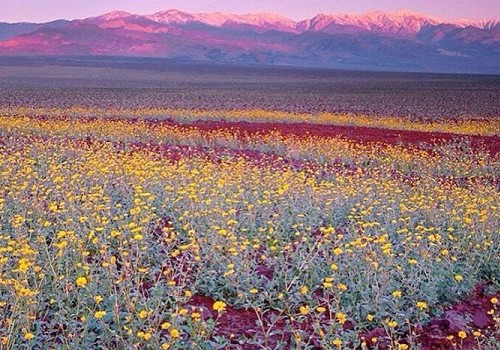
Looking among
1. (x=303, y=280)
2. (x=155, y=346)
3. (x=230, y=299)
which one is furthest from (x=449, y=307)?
(x=155, y=346)

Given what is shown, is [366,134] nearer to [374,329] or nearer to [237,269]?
[237,269]

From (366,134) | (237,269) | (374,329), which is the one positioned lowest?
(366,134)

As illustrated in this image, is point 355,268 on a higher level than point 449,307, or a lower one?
higher

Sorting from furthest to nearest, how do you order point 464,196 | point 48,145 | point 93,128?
1. point 93,128
2. point 48,145
3. point 464,196

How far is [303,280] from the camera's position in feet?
18.5

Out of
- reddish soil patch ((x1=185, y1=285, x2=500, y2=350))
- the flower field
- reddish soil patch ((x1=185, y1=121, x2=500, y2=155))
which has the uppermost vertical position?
the flower field

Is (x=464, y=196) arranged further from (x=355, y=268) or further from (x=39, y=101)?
(x=39, y=101)

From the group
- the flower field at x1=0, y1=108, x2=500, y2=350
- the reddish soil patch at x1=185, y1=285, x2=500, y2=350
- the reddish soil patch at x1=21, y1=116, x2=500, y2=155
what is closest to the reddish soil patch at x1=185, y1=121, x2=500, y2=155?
the reddish soil patch at x1=21, y1=116, x2=500, y2=155

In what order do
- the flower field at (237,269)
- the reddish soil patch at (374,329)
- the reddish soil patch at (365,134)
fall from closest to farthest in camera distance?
1. the flower field at (237,269)
2. the reddish soil patch at (374,329)
3. the reddish soil patch at (365,134)

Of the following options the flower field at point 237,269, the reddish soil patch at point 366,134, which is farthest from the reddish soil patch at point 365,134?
the flower field at point 237,269

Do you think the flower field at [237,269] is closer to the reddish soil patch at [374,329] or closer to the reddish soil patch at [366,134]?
the reddish soil patch at [374,329]

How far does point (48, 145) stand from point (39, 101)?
3114cm

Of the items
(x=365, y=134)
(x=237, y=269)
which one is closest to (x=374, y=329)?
(x=237, y=269)

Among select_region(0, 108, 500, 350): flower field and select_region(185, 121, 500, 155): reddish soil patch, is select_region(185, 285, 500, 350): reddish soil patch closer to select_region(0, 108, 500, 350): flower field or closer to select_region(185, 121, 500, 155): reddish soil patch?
select_region(0, 108, 500, 350): flower field
